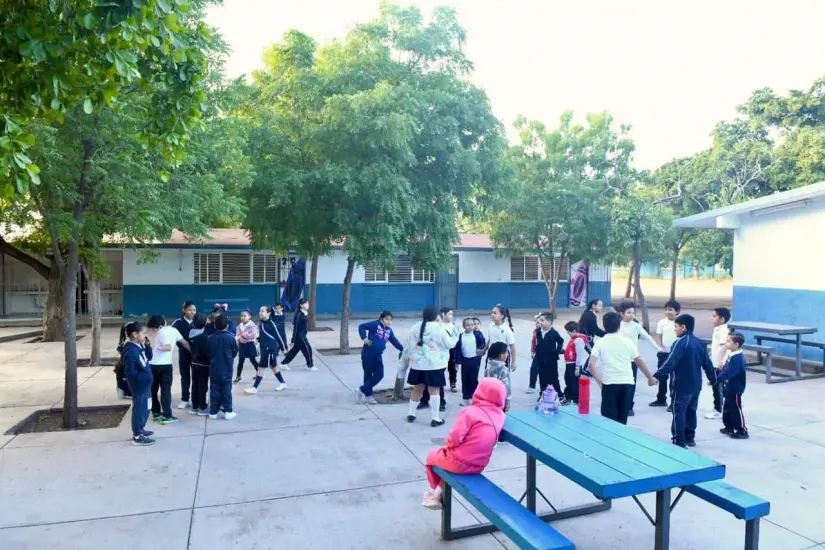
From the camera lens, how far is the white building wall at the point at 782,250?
11.6m

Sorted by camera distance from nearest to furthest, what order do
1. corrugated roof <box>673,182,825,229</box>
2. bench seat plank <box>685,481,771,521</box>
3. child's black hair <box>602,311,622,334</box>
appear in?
bench seat plank <box>685,481,771,521</box> < child's black hair <box>602,311,622,334</box> < corrugated roof <box>673,182,825,229</box>

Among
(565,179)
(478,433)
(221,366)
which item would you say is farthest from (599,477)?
(565,179)

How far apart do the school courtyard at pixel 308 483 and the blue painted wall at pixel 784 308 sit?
3.74 m

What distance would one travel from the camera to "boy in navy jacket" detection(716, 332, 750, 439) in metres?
6.87

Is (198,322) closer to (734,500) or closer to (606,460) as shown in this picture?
(606,460)

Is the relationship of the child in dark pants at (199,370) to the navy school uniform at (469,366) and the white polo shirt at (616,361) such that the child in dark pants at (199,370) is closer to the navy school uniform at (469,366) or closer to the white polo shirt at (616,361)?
the navy school uniform at (469,366)

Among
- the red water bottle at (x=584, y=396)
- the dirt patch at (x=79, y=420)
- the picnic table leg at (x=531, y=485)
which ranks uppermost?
the red water bottle at (x=584, y=396)

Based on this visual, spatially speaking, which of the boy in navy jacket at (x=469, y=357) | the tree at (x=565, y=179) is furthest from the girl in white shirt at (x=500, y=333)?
the tree at (x=565, y=179)

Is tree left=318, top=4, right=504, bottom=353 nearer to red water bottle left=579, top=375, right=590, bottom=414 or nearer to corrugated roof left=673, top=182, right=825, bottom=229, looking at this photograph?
corrugated roof left=673, top=182, right=825, bottom=229

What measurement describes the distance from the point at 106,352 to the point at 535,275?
57.6ft

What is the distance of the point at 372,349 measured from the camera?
27.7ft

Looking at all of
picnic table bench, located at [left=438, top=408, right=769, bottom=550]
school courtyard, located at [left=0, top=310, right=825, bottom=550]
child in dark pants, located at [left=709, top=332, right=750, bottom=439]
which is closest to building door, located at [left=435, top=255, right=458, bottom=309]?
school courtyard, located at [left=0, top=310, right=825, bottom=550]

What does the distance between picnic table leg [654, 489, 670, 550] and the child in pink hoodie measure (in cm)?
114

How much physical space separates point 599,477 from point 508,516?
0.62 meters
